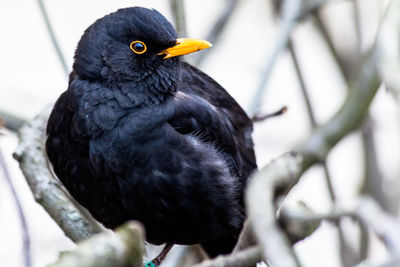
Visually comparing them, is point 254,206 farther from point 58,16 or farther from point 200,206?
point 58,16

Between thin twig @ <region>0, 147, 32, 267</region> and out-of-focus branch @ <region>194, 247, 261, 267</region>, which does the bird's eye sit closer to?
thin twig @ <region>0, 147, 32, 267</region>

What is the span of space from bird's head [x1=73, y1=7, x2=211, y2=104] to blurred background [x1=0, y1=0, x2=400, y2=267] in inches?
25.9

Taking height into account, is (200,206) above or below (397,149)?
above

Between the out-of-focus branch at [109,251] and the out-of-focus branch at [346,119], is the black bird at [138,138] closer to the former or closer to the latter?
the out-of-focus branch at [346,119]

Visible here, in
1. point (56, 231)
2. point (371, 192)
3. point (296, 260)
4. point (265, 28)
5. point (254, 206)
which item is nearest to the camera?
point (296, 260)

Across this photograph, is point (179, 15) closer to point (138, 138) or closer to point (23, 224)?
point (138, 138)

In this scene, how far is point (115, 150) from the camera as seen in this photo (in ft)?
13.9

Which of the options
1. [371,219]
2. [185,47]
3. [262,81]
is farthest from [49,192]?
[371,219]

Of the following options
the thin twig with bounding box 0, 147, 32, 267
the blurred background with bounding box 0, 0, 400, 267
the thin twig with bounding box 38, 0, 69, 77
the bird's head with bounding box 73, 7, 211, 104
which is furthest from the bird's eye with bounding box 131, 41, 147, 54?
the thin twig with bounding box 0, 147, 32, 267

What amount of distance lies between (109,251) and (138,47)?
1981 millimetres

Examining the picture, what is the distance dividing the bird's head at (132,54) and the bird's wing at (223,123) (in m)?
0.27

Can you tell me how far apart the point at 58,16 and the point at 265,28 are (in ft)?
6.89

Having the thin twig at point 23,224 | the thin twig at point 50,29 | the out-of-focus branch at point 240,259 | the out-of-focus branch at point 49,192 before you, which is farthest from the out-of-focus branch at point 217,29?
the out-of-focus branch at point 240,259

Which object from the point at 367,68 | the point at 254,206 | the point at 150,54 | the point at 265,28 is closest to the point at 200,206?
the point at 150,54
